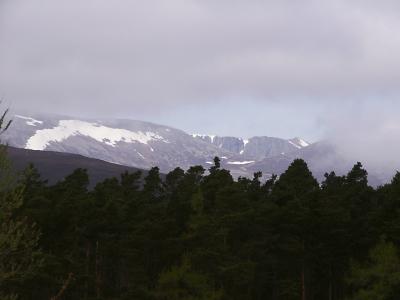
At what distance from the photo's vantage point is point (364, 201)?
190ft

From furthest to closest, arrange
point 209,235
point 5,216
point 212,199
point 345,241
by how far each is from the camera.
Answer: point 212,199
point 345,241
point 209,235
point 5,216

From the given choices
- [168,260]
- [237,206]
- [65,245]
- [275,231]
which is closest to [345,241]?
[275,231]

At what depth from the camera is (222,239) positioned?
157 ft

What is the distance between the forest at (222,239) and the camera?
46469mm

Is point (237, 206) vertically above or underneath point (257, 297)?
above

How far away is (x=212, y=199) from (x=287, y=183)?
7.44 m

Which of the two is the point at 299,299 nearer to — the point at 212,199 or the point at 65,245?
the point at 212,199

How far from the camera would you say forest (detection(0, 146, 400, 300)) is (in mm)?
46469

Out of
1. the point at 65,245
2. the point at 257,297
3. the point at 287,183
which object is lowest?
the point at 257,297

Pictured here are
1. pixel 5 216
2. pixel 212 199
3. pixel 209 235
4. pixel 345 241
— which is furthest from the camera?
pixel 212 199

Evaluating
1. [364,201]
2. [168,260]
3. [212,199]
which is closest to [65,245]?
[168,260]

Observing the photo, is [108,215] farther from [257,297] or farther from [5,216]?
[5,216]

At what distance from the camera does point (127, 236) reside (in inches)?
2085

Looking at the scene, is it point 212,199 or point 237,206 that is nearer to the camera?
point 237,206
